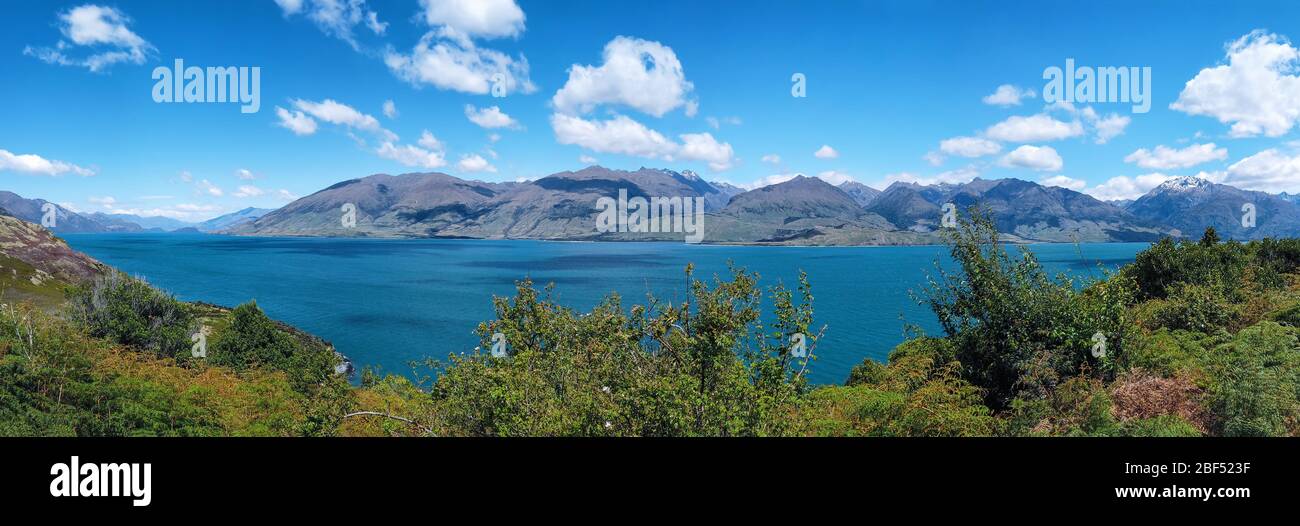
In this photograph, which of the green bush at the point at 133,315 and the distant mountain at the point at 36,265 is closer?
the green bush at the point at 133,315

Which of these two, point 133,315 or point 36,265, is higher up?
point 36,265

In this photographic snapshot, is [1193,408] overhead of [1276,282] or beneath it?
beneath

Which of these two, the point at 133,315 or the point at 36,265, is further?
the point at 36,265

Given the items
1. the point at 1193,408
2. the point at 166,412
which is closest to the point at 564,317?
the point at 166,412

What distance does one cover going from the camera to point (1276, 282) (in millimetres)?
36969

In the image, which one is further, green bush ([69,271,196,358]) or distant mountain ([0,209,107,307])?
distant mountain ([0,209,107,307])

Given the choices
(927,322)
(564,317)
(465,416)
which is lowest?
(927,322)
